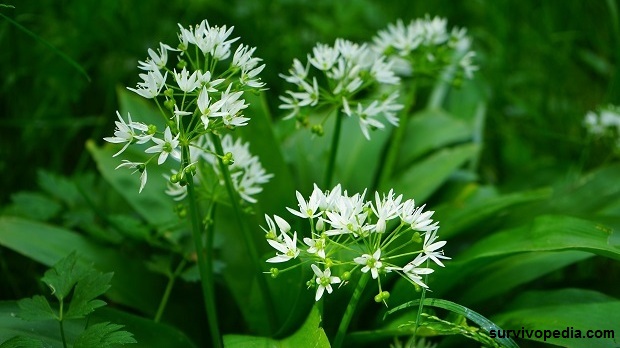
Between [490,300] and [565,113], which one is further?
[565,113]

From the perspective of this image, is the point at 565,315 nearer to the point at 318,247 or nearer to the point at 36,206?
the point at 318,247

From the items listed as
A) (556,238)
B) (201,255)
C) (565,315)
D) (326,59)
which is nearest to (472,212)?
(556,238)

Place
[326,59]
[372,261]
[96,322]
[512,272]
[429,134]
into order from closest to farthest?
[372,261]
[96,322]
[326,59]
[512,272]
[429,134]

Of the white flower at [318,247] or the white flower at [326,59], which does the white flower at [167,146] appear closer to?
the white flower at [318,247]

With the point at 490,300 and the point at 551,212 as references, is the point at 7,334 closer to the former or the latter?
the point at 490,300

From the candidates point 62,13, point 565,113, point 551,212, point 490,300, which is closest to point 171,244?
point 490,300
